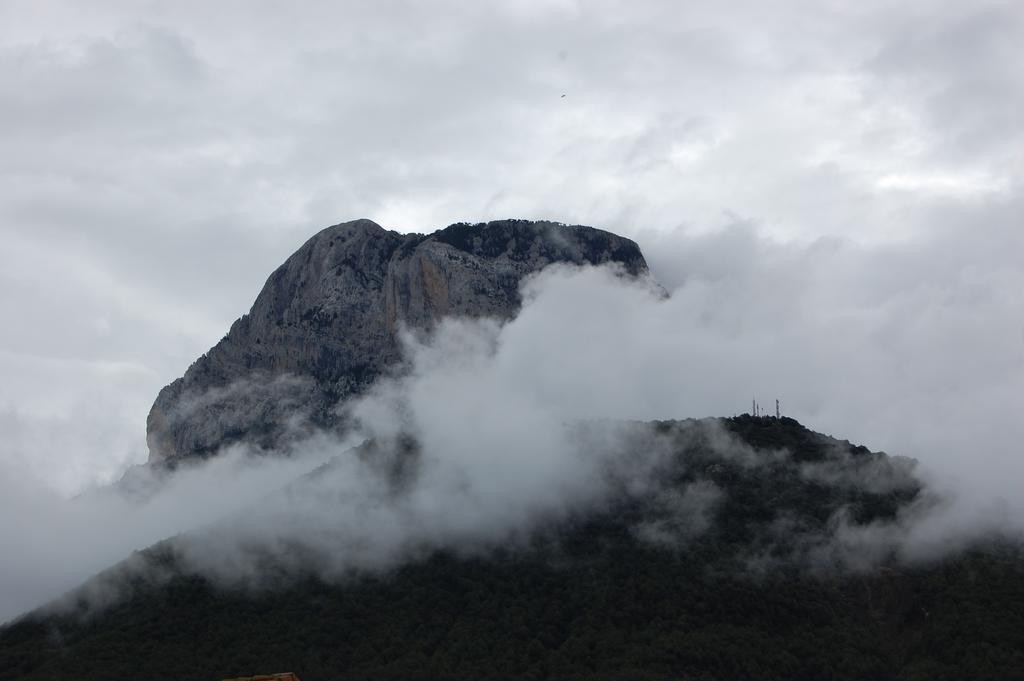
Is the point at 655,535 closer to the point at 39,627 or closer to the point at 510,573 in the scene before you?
the point at 510,573

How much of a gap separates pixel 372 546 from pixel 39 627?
33293 millimetres

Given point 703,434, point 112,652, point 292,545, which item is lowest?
point 112,652

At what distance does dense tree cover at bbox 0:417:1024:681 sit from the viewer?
117 m

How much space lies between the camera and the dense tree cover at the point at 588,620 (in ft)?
→ 383

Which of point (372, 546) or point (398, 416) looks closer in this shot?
point (372, 546)

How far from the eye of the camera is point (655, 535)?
14025cm

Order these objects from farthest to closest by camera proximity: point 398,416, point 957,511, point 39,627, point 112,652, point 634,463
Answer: point 398,416 < point 634,463 < point 957,511 < point 39,627 < point 112,652

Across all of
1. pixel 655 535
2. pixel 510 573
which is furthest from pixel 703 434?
pixel 510 573

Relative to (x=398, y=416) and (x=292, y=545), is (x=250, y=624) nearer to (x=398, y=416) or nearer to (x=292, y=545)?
(x=292, y=545)

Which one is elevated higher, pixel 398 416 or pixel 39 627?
pixel 398 416

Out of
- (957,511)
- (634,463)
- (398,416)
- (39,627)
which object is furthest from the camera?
(398,416)

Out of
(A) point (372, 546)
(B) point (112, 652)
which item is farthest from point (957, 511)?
(B) point (112, 652)

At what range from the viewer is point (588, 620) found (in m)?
124

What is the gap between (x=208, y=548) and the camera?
142 meters
